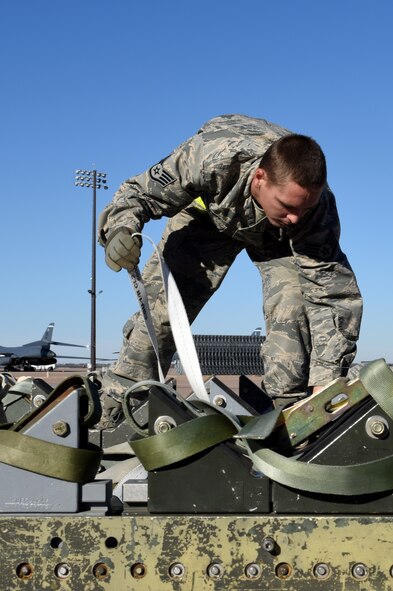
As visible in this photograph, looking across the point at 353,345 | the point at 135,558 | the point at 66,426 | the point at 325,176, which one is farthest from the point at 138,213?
the point at 135,558

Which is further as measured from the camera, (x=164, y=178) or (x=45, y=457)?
(x=164, y=178)

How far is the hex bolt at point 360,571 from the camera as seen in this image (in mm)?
1753

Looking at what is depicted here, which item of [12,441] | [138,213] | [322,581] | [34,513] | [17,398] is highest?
[138,213]

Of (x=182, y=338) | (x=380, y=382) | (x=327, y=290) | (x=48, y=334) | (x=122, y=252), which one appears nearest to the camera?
(x=380, y=382)

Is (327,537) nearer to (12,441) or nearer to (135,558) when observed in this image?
(135,558)

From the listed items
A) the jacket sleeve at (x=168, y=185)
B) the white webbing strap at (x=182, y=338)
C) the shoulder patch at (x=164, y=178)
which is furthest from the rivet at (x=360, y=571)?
the shoulder patch at (x=164, y=178)

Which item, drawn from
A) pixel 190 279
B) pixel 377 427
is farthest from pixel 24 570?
pixel 190 279

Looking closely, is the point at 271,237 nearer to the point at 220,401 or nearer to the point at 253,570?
the point at 220,401

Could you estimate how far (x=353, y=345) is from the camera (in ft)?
11.9

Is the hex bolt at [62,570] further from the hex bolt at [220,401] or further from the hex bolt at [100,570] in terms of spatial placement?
the hex bolt at [220,401]

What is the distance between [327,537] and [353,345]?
195 centimetres

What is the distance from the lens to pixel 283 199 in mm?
3316

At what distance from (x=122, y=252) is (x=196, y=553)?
59.6 inches

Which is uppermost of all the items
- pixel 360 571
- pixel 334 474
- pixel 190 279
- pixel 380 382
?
pixel 190 279
